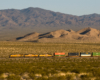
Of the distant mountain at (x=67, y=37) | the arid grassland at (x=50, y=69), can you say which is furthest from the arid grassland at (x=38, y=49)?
the distant mountain at (x=67, y=37)

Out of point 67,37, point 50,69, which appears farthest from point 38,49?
point 67,37

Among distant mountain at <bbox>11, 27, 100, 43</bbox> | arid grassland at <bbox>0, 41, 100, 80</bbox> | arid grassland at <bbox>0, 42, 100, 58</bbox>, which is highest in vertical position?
distant mountain at <bbox>11, 27, 100, 43</bbox>

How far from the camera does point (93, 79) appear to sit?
634 inches

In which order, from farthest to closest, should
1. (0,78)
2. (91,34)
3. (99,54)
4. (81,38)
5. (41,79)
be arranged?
(91,34), (81,38), (99,54), (0,78), (41,79)

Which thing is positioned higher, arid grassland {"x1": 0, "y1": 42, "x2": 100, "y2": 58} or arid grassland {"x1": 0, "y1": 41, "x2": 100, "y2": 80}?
arid grassland {"x1": 0, "y1": 42, "x2": 100, "y2": 58}

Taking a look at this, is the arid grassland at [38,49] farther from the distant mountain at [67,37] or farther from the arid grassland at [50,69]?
the distant mountain at [67,37]

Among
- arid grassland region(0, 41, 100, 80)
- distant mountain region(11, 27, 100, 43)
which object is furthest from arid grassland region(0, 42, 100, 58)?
distant mountain region(11, 27, 100, 43)

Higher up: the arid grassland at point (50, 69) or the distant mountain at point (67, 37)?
the distant mountain at point (67, 37)

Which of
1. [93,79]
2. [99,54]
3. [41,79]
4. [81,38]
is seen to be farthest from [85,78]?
[81,38]

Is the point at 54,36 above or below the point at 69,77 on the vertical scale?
above

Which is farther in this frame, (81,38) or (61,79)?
(81,38)

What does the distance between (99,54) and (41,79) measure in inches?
1072

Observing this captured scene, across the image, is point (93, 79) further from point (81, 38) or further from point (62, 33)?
point (62, 33)

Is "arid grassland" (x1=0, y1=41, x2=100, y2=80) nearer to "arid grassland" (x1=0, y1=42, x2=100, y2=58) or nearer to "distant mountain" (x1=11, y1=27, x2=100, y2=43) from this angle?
"arid grassland" (x1=0, y1=42, x2=100, y2=58)
